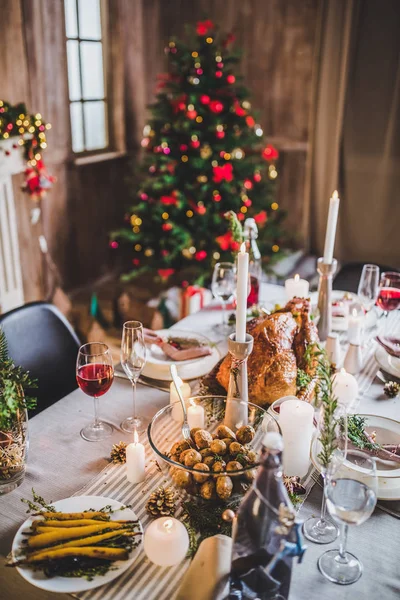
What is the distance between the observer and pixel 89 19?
12.1 feet

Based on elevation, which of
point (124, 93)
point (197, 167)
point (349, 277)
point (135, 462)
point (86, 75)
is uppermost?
point (86, 75)

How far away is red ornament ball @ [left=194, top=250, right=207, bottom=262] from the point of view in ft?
11.3

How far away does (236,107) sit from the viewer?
3340mm

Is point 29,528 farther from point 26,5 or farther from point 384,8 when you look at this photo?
point 384,8

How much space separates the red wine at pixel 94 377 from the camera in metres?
1.23

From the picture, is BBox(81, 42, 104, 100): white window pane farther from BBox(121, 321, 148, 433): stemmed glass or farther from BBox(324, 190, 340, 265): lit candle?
BBox(121, 321, 148, 433): stemmed glass

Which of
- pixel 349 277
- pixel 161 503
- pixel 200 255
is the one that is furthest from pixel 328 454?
pixel 200 255

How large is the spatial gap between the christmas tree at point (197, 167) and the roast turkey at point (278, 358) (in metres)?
1.90

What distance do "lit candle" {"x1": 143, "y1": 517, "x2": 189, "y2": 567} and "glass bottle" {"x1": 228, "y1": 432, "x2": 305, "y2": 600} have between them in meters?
0.10

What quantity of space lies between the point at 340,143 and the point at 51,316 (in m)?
2.60

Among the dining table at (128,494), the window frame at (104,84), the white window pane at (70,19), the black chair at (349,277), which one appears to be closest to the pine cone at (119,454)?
the dining table at (128,494)

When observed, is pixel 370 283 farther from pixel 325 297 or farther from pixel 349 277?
pixel 349 277

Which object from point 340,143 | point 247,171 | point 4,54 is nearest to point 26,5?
point 4,54

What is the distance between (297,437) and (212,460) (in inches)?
7.9
